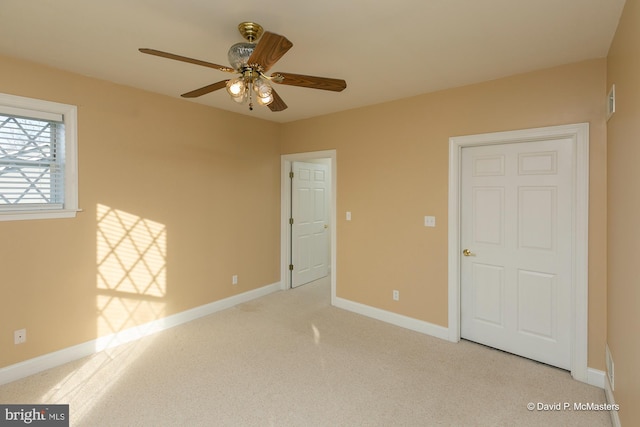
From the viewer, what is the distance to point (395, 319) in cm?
367

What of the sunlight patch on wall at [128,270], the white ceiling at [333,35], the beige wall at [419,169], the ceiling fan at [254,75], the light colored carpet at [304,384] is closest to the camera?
the ceiling fan at [254,75]

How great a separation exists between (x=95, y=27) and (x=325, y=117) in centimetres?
265

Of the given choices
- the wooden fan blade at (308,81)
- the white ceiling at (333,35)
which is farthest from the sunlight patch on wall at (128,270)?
the wooden fan blade at (308,81)

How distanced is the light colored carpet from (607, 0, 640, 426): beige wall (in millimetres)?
562

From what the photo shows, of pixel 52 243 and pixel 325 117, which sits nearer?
pixel 52 243

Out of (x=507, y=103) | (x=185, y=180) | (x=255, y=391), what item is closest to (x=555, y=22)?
(x=507, y=103)

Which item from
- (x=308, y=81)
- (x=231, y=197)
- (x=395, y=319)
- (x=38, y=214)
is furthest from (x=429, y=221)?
(x=38, y=214)

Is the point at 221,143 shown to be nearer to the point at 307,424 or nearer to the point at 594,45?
the point at 307,424

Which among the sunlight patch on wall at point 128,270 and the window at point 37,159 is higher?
the window at point 37,159

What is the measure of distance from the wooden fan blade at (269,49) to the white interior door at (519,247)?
2.29 m

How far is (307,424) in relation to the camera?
81.4 inches

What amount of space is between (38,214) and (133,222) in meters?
0.75

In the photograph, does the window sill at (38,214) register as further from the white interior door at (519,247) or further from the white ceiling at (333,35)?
the white interior door at (519,247)

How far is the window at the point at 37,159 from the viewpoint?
2526mm
